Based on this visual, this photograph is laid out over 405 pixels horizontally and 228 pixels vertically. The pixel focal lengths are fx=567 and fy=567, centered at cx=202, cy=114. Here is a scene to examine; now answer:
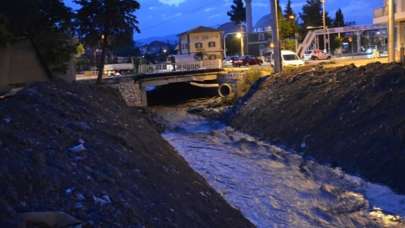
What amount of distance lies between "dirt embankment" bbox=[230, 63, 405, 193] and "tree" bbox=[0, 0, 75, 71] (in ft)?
38.2

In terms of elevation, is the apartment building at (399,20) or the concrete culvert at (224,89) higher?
the apartment building at (399,20)

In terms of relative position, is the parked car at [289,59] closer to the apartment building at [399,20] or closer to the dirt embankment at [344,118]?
the apartment building at [399,20]

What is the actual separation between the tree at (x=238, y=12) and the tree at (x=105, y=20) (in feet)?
280

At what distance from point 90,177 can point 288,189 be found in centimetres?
825

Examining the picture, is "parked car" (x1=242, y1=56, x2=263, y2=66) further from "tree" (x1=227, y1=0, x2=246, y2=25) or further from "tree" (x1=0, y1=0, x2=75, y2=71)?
"tree" (x1=227, y1=0, x2=246, y2=25)

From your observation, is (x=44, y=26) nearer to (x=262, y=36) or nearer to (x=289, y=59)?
(x=289, y=59)

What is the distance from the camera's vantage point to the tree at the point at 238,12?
420 ft

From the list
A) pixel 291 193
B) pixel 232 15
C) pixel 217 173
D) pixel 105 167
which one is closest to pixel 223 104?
pixel 217 173

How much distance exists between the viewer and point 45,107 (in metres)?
17.9

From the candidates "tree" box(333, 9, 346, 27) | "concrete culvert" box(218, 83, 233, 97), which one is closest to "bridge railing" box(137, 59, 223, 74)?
"concrete culvert" box(218, 83, 233, 97)

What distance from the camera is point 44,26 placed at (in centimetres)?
3422

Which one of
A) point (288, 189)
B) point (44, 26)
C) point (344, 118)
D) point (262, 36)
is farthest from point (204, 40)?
point (288, 189)

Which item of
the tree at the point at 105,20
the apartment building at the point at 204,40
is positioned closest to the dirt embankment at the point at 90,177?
the tree at the point at 105,20

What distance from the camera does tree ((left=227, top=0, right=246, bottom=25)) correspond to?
127994mm
